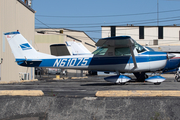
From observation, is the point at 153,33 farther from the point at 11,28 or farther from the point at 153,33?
the point at 11,28

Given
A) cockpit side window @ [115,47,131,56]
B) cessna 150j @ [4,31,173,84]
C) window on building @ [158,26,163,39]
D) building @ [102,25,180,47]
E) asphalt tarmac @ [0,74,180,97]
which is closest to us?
asphalt tarmac @ [0,74,180,97]

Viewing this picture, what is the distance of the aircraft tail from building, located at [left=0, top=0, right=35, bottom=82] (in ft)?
22.8

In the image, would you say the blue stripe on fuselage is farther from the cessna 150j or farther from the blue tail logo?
the blue tail logo

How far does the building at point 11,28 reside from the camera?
1875 centimetres

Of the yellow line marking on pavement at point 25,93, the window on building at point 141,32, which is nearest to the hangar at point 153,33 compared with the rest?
the window on building at point 141,32

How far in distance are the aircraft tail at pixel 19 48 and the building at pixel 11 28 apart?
696 centimetres

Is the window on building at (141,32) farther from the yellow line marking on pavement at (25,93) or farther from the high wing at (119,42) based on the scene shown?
the yellow line marking on pavement at (25,93)

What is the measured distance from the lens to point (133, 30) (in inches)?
2057

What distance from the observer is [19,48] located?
477 inches

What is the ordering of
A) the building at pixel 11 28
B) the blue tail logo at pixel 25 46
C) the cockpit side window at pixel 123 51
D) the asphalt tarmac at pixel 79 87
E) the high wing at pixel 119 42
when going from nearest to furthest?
the asphalt tarmac at pixel 79 87
the high wing at pixel 119 42
the cockpit side window at pixel 123 51
the blue tail logo at pixel 25 46
the building at pixel 11 28

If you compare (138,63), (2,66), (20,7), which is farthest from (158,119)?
(20,7)

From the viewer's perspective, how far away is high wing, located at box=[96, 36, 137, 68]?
33.2 feet

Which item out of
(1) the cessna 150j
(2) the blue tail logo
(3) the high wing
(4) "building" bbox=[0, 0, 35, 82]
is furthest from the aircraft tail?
(4) "building" bbox=[0, 0, 35, 82]

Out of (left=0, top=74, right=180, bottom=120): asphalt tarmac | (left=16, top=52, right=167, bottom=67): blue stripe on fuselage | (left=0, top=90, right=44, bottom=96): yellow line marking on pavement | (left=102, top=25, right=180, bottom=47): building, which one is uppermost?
Result: (left=102, top=25, right=180, bottom=47): building
